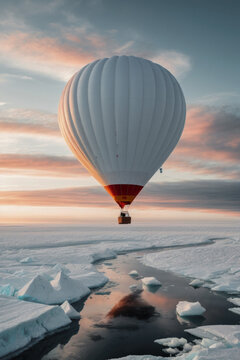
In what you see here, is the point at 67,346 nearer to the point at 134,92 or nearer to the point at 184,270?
the point at 134,92

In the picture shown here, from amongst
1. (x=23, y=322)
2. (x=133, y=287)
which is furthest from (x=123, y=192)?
(x=23, y=322)

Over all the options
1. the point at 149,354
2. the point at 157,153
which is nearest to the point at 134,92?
the point at 157,153

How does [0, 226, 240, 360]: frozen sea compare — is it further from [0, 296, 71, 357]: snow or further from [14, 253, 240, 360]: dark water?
[14, 253, 240, 360]: dark water

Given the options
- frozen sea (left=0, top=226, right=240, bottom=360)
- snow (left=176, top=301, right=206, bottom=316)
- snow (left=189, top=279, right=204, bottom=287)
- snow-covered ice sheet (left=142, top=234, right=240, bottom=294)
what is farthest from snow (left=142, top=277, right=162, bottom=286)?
snow (left=176, top=301, right=206, bottom=316)

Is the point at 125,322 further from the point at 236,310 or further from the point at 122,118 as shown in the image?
the point at 122,118

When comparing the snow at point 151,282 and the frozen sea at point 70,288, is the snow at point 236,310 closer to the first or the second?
the frozen sea at point 70,288

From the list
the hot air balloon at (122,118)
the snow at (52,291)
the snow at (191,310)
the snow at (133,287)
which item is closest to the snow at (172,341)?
the snow at (191,310)
